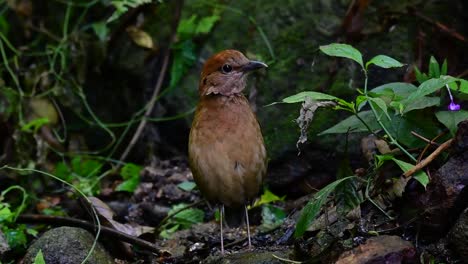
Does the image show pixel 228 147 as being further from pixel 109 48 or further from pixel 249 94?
pixel 109 48

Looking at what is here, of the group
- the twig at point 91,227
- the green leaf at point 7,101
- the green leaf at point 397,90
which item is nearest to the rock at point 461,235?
the green leaf at point 397,90

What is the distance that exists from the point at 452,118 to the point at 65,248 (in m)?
2.24

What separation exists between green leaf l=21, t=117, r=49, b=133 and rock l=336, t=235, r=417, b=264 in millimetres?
3381

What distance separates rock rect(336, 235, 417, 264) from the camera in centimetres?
339

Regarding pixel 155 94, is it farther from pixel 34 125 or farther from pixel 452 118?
pixel 452 118

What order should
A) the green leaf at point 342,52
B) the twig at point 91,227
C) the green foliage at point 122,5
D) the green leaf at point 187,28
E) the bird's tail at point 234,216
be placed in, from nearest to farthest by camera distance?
the green leaf at point 342,52 → the twig at point 91,227 → the bird's tail at point 234,216 → the green foliage at point 122,5 → the green leaf at point 187,28

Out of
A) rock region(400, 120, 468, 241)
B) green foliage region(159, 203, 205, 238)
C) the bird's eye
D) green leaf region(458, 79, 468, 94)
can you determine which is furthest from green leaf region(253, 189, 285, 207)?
green leaf region(458, 79, 468, 94)

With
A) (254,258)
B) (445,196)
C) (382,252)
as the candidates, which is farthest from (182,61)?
(382,252)

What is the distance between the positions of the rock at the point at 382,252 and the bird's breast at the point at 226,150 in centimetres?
125

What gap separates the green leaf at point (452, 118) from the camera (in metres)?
3.82

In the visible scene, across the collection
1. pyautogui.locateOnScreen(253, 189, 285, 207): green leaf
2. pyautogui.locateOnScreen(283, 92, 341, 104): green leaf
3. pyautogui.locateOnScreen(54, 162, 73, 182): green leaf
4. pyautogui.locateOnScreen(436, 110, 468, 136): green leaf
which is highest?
pyautogui.locateOnScreen(283, 92, 341, 104): green leaf

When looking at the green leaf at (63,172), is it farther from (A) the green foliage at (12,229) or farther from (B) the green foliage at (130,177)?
(A) the green foliage at (12,229)

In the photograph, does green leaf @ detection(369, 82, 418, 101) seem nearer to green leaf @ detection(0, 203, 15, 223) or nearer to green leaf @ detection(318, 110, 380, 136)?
green leaf @ detection(318, 110, 380, 136)

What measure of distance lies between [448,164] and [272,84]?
2.57m
